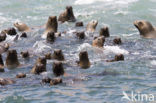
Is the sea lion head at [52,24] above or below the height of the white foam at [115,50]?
above

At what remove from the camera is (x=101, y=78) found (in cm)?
1213

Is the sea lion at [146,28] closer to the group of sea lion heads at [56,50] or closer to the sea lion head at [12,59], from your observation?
the group of sea lion heads at [56,50]

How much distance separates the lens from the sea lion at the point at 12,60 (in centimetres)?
1353

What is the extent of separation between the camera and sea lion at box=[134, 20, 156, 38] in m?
17.3

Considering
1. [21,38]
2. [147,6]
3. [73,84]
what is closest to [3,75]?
[73,84]

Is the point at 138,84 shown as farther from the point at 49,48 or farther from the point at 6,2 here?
the point at 6,2

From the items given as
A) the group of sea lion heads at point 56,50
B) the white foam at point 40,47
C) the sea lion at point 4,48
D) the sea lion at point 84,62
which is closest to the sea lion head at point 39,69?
the group of sea lion heads at point 56,50

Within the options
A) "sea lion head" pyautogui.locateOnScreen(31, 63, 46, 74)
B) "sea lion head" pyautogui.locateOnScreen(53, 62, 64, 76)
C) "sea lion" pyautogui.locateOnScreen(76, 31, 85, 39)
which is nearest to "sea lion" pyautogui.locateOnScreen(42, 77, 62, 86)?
"sea lion head" pyautogui.locateOnScreen(53, 62, 64, 76)

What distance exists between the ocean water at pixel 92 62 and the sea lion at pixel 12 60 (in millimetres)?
346

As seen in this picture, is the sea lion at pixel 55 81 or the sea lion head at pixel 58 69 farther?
the sea lion head at pixel 58 69

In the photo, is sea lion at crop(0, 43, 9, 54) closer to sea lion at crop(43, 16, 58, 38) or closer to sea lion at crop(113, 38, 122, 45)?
sea lion at crop(43, 16, 58, 38)

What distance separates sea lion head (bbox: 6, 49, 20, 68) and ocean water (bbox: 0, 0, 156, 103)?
1.16 ft

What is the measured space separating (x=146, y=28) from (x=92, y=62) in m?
4.28

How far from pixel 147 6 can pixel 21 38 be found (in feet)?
32.6
